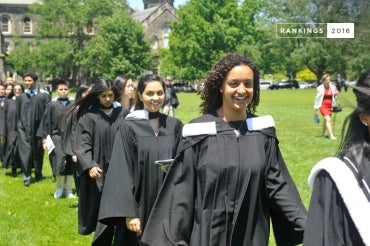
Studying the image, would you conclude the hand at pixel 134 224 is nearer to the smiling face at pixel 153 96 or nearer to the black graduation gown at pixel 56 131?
the smiling face at pixel 153 96

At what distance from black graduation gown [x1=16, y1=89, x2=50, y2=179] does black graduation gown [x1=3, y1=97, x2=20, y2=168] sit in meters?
0.85

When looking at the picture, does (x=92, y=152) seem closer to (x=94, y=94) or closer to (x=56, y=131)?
(x=94, y=94)

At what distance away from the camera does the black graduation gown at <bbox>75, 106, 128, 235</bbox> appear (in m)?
6.79

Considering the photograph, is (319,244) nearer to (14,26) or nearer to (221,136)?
(221,136)

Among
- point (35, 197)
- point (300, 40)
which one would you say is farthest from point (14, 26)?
point (35, 197)

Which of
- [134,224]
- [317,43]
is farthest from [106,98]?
[317,43]

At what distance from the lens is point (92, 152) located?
22.7 ft

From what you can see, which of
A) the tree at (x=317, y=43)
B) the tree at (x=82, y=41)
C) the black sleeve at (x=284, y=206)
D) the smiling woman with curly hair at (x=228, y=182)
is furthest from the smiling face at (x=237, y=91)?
the tree at (x=82, y=41)

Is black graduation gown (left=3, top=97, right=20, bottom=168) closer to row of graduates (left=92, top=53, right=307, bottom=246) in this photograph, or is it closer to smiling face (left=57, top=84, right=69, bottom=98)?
smiling face (left=57, top=84, right=69, bottom=98)

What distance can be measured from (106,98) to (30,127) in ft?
18.0

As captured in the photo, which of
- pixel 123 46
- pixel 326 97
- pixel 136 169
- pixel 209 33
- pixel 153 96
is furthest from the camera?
pixel 123 46

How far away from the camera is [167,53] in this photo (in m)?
76.4

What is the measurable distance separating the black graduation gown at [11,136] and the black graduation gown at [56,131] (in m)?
2.31

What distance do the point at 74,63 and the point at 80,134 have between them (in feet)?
219
